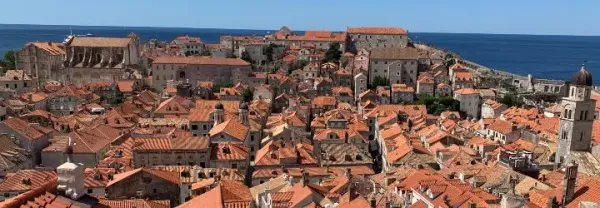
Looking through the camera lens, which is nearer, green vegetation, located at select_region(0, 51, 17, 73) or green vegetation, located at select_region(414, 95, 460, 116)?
green vegetation, located at select_region(414, 95, 460, 116)

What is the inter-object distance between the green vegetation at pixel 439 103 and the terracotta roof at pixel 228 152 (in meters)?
40.5

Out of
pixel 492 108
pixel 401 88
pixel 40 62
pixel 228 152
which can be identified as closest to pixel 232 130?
pixel 228 152

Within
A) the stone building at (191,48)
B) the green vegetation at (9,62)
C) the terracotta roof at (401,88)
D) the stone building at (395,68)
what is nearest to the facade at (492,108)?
the terracotta roof at (401,88)

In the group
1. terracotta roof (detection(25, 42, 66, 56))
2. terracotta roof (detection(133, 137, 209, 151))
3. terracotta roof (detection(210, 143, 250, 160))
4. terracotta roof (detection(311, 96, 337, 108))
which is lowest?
terracotta roof (detection(311, 96, 337, 108))

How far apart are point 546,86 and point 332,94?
44969 mm

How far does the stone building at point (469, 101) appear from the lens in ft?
258

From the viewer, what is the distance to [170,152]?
38.4 metres

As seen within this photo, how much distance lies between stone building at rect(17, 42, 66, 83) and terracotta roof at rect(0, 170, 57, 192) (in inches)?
2567

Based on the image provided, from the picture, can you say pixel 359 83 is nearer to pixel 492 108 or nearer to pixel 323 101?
pixel 323 101

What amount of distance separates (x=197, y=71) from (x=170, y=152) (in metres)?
47.3

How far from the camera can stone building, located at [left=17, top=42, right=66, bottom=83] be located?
302ft

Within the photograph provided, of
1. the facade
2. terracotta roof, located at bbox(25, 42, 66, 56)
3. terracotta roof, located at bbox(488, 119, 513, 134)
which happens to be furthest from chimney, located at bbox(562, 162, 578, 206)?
terracotta roof, located at bbox(25, 42, 66, 56)

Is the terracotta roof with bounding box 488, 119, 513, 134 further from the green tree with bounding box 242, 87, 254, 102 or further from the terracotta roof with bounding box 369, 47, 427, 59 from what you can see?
the terracotta roof with bounding box 369, 47, 427, 59

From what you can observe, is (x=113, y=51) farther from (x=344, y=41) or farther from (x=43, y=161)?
(x=43, y=161)
